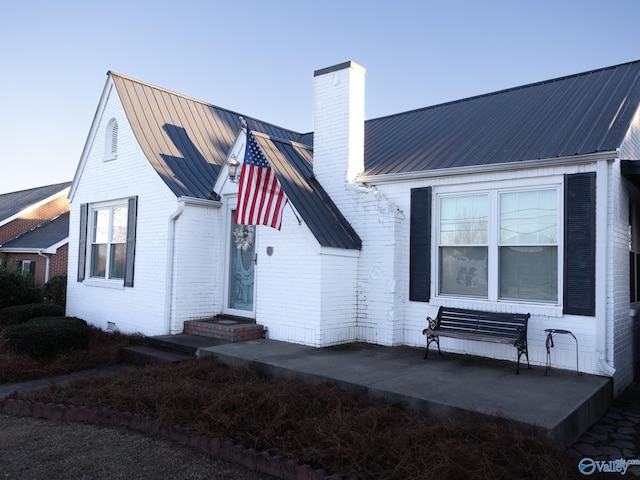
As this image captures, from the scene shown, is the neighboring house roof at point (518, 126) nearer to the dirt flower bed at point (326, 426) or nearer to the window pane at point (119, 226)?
the dirt flower bed at point (326, 426)

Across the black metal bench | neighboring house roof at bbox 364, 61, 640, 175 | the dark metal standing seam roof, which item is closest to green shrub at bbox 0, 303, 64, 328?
the dark metal standing seam roof

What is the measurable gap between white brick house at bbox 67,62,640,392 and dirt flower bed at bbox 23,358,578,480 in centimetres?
254

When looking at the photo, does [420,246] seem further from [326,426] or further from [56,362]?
[56,362]

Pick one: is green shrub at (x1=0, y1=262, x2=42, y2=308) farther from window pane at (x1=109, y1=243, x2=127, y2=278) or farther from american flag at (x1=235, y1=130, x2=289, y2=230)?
american flag at (x1=235, y1=130, x2=289, y2=230)

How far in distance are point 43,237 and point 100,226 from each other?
13172mm

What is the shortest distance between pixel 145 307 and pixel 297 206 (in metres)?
3.88

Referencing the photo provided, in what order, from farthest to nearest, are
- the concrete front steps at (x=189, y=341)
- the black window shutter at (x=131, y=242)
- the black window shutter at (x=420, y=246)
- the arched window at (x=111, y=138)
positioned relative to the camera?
the arched window at (x=111, y=138) < the black window shutter at (x=131, y=242) < the black window shutter at (x=420, y=246) < the concrete front steps at (x=189, y=341)

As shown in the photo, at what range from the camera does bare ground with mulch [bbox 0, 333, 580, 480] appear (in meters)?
3.55

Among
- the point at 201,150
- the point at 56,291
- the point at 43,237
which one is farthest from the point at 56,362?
the point at 43,237

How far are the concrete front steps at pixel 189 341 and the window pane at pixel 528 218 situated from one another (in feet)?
14.3

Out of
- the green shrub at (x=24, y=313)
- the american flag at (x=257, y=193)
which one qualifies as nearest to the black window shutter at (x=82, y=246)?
the green shrub at (x=24, y=313)

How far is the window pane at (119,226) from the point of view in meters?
10.5

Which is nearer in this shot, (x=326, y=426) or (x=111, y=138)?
(x=326, y=426)

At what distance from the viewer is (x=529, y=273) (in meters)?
6.97
